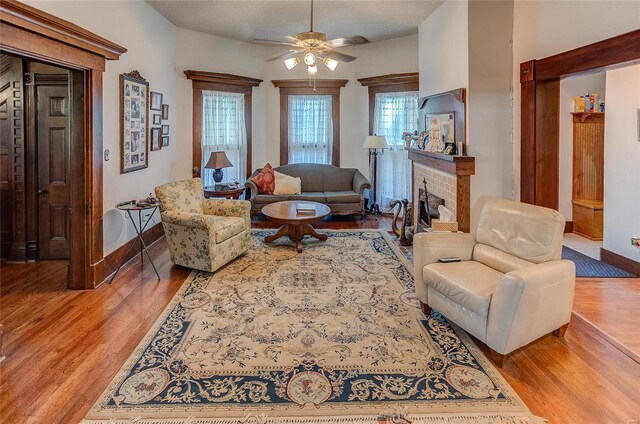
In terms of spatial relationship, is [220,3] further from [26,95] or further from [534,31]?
[534,31]

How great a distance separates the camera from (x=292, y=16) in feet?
19.7

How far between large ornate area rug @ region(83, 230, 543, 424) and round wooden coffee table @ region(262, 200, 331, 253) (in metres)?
1.21

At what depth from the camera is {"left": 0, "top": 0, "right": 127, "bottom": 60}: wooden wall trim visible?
109 inches

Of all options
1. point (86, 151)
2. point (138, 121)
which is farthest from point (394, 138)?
point (86, 151)

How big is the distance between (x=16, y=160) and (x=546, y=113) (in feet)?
19.4

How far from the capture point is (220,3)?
5.42 m

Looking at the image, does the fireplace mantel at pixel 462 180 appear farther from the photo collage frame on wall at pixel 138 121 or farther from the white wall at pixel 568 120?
the photo collage frame on wall at pixel 138 121

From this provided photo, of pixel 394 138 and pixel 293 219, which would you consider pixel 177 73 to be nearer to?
pixel 293 219

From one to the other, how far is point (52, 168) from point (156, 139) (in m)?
1.44

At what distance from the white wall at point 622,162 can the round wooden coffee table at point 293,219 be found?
3376 mm

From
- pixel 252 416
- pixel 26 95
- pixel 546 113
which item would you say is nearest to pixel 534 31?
pixel 546 113

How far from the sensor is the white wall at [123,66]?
4.11 metres

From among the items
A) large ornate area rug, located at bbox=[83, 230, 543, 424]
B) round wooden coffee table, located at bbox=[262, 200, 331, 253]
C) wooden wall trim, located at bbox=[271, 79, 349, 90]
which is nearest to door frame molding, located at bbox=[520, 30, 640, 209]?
large ornate area rug, located at bbox=[83, 230, 543, 424]

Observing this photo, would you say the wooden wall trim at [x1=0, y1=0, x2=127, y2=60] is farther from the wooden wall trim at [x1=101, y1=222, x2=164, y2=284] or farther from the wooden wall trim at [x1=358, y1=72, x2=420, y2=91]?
the wooden wall trim at [x1=358, y1=72, x2=420, y2=91]
